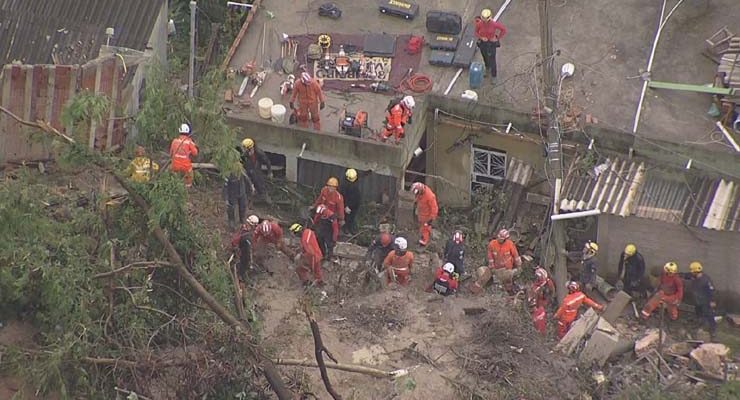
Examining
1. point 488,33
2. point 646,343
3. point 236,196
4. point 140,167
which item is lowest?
point 646,343

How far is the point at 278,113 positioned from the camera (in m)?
21.2

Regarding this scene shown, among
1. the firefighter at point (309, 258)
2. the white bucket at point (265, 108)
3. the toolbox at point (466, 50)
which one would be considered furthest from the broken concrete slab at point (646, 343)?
the white bucket at point (265, 108)

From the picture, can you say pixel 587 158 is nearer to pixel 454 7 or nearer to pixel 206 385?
pixel 454 7

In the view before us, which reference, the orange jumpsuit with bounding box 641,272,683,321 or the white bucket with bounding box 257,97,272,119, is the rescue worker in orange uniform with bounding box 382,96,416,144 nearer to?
the white bucket with bounding box 257,97,272,119

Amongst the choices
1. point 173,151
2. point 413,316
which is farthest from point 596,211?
point 173,151

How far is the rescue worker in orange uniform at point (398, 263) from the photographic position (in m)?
19.3

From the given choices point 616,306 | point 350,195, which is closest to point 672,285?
point 616,306

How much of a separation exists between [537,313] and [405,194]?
3918 mm

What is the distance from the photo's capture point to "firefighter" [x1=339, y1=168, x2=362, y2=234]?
20.6 m

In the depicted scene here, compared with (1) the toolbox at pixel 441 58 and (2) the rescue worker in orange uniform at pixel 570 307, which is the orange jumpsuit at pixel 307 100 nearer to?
(1) the toolbox at pixel 441 58

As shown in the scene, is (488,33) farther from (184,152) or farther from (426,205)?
(184,152)

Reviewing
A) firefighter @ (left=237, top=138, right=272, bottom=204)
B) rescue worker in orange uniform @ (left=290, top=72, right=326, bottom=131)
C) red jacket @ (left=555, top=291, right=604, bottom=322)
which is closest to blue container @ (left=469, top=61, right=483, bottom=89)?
rescue worker in orange uniform @ (left=290, top=72, right=326, bottom=131)

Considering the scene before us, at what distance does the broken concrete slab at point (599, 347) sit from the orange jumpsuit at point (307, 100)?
652 centimetres

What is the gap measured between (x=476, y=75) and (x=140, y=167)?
8260 millimetres
